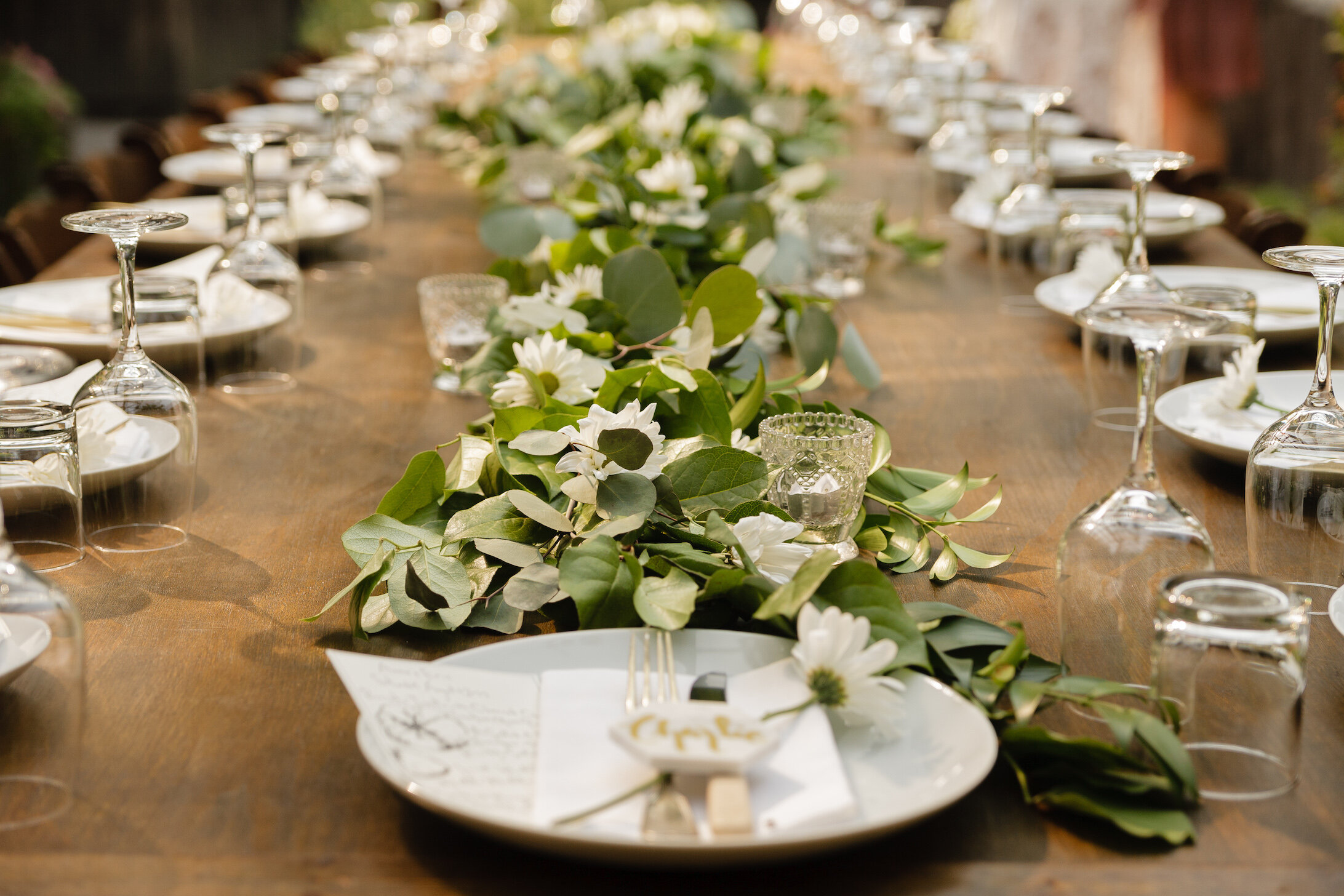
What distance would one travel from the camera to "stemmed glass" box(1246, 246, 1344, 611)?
1.08m

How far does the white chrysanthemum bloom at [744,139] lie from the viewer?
2.74 m

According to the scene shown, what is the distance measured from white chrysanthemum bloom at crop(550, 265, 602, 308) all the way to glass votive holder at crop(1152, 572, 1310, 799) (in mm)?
853

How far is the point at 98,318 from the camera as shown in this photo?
1905 mm

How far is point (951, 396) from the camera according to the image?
1739 mm

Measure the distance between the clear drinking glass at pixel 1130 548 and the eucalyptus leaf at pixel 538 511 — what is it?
368mm

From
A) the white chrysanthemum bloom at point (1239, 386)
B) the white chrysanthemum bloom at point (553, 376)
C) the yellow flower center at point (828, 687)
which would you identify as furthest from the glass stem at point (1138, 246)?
the yellow flower center at point (828, 687)

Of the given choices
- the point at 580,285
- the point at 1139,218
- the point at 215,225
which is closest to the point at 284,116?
the point at 215,225

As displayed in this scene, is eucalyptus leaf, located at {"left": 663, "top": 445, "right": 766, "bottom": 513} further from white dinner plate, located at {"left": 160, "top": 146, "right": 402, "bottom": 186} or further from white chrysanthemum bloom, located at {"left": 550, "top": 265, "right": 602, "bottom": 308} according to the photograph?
white dinner plate, located at {"left": 160, "top": 146, "right": 402, "bottom": 186}

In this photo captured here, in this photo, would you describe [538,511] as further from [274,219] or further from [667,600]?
[274,219]

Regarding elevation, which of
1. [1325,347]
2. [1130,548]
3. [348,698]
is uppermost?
[1325,347]

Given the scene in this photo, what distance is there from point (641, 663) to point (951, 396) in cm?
93

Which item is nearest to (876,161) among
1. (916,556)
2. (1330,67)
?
(916,556)

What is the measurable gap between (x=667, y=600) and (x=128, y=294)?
584mm

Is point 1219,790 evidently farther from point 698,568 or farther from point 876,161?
point 876,161
